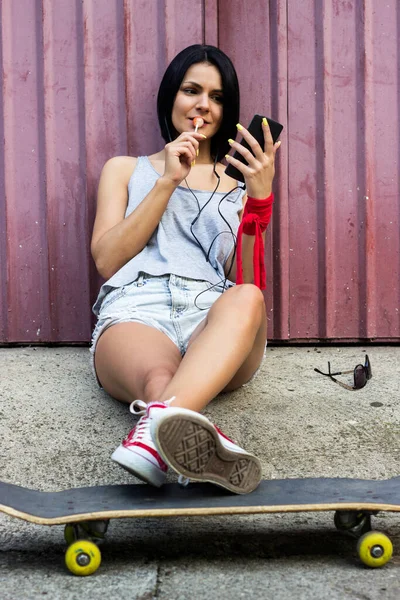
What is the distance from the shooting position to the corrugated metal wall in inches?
116

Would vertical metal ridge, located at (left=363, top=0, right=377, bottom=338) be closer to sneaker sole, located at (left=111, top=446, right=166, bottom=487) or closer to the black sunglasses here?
the black sunglasses

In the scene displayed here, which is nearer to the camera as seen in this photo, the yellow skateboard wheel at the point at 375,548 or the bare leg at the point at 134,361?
the yellow skateboard wheel at the point at 375,548

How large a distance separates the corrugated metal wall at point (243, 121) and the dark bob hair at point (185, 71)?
0.69 feet

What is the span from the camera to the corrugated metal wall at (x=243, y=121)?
2943 mm

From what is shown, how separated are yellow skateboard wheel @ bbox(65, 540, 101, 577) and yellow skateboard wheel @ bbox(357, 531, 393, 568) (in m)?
0.62

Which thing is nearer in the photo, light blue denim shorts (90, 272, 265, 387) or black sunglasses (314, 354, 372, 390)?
light blue denim shorts (90, 272, 265, 387)

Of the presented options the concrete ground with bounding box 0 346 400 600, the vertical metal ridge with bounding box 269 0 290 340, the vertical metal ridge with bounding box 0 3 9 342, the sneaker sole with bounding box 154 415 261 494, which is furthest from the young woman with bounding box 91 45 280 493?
the vertical metal ridge with bounding box 0 3 9 342

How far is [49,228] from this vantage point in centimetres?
296

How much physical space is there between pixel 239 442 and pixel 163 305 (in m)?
0.53

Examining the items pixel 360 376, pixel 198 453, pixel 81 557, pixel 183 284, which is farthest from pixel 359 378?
pixel 81 557

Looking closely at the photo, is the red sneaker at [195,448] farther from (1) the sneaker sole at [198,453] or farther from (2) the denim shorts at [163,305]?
(2) the denim shorts at [163,305]

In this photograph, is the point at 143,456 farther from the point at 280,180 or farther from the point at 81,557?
the point at 280,180

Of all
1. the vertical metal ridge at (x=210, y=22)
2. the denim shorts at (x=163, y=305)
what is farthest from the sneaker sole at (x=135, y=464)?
the vertical metal ridge at (x=210, y=22)

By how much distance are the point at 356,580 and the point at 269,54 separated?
2241mm
